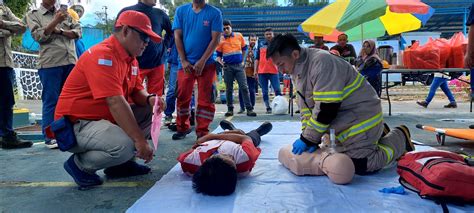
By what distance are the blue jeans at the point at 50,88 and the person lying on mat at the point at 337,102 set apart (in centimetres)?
248

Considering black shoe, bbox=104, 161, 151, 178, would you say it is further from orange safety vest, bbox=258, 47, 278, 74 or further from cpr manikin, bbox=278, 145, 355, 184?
orange safety vest, bbox=258, 47, 278, 74

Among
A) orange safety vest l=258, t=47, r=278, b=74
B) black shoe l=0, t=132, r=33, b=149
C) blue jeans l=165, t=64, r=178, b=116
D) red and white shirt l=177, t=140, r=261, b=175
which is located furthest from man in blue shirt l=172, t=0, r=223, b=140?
orange safety vest l=258, t=47, r=278, b=74

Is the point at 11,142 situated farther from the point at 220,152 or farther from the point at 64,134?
the point at 220,152

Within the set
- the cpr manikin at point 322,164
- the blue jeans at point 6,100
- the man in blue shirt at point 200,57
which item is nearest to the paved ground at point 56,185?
the blue jeans at point 6,100

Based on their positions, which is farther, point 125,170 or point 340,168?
point 125,170

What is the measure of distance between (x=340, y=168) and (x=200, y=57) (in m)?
2.34

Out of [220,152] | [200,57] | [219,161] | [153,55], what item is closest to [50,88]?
[153,55]

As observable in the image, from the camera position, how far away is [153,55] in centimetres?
422

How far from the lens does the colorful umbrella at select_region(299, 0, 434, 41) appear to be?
6777 mm

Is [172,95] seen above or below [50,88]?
below

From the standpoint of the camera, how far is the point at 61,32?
3.92m

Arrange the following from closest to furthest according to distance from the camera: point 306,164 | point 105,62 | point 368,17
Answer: point 105,62
point 306,164
point 368,17

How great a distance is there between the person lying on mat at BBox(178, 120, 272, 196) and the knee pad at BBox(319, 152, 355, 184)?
1.81ft

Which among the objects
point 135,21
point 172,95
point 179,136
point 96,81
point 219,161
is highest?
point 135,21
